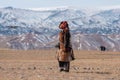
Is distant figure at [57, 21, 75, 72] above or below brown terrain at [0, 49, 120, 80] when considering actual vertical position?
above

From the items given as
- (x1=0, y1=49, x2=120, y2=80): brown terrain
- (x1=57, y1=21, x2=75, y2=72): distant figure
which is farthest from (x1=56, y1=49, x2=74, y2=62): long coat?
(x1=0, y1=49, x2=120, y2=80): brown terrain

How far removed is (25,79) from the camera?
17.6 metres

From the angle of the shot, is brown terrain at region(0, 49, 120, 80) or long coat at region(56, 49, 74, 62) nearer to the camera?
brown terrain at region(0, 49, 120, 80)

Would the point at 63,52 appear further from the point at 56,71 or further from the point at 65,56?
the point at 56,71

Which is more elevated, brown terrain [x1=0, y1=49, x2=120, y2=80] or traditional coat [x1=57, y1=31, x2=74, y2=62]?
traditional coat [x1=57, y1=31, x2=74, y2=62]

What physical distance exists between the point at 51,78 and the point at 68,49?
454 cm

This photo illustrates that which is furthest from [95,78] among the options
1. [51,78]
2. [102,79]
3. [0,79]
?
[0,79]

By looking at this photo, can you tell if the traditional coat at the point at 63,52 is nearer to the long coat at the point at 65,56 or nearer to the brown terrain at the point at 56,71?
the long coat at the point at 65,56

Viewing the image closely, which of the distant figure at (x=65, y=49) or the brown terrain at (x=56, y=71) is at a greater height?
the distant figure at (x=65, y=49)

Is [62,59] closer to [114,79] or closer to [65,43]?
[65,43]

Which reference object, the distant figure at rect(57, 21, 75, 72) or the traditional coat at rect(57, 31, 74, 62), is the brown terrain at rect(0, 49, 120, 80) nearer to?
the distant figure at rect(57, 21, 75, 72)

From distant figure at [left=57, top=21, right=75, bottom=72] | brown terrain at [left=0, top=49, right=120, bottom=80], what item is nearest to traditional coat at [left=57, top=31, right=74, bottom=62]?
distant figure at [left=57, top=21, right=75, bottom=72]

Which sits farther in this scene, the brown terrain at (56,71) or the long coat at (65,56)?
the long coat at (65,56)

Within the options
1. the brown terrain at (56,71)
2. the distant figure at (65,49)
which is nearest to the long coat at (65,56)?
the distant figure at (65,49)
